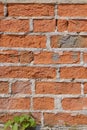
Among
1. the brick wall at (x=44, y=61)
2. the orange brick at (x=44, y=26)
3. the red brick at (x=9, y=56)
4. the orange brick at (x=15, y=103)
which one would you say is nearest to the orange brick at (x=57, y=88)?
the brick wall at (x=44, y=61)

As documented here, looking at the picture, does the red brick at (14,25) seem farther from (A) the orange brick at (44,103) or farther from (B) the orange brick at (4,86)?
(A) the orange brick at (44,103)

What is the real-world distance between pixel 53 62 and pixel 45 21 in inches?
10.0

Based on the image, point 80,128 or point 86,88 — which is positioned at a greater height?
point 86,88

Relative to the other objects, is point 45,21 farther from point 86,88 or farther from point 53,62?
point 86,88

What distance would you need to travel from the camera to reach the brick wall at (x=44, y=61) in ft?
6.44

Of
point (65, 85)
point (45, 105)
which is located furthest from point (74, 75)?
point (45, 105)

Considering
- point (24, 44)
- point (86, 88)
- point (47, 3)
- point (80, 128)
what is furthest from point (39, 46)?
point (80, 128)

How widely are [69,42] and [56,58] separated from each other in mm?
126

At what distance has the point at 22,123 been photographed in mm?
2012

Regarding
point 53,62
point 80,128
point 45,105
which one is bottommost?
point 80,128

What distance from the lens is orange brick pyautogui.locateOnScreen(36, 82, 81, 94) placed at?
6.64ft

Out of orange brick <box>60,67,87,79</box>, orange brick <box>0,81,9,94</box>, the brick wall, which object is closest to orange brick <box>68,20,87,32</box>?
the brick wall

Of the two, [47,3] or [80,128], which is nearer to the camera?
[47,3]

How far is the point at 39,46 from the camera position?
199cm
